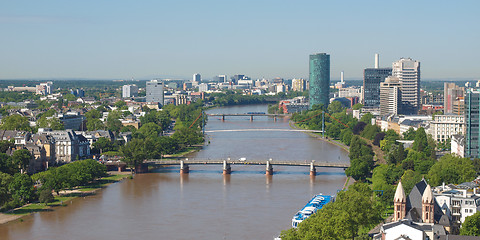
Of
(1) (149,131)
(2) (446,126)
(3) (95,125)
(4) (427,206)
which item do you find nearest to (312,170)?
(2) (446,126)

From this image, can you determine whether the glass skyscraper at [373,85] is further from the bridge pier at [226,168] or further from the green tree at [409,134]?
the bridge pier at [226,168]

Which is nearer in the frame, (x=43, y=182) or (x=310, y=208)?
(x=310, y=208)

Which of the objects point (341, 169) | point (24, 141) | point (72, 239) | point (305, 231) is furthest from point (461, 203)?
point (24, 141)

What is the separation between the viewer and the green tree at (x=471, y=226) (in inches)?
731

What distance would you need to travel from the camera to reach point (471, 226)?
1881cm

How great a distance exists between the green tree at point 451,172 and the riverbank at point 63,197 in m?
13.0

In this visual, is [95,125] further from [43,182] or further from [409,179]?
[409,179]

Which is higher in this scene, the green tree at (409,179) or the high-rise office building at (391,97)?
the high-rise office building at (391,97)

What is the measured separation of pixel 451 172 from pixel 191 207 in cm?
925

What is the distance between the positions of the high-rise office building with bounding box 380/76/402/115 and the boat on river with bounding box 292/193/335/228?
36.3 meters

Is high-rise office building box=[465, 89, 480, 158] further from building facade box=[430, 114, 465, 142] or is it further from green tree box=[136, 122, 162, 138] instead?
green tree box=[136, 122, 162, 138]

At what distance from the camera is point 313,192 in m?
28.1

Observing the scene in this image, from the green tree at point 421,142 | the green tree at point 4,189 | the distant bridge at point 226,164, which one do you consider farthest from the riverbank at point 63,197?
the green tree at point 421,142

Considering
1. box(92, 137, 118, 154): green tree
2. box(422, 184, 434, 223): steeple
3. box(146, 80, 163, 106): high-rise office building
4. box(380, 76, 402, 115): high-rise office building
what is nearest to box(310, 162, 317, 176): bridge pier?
box(92, 137, 118, 154): green tree
